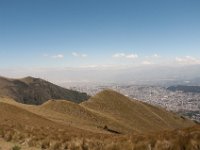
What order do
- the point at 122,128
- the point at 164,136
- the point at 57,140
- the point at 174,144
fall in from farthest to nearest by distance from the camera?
1. the point at 122,128
2. the point at 57,140
3. the point at 164,136
4. the point at 174,144

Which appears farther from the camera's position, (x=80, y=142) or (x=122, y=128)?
(x=122, y=128)

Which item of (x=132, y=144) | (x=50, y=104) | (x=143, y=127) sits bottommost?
(x=143, y=127)

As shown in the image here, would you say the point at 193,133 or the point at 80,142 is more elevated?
the point at 193,133

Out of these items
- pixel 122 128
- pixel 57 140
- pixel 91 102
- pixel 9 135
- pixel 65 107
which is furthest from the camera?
pixel 91 102

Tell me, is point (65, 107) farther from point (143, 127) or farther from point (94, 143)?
point (94, 143)

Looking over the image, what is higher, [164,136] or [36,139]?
[164,136]

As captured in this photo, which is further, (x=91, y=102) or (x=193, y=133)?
(x=91, y=102)

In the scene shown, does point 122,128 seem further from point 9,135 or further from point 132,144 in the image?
point 132,144

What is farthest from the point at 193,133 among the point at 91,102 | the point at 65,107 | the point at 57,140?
the point at 91,102

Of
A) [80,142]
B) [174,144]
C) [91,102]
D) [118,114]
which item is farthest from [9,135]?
[91,102]
